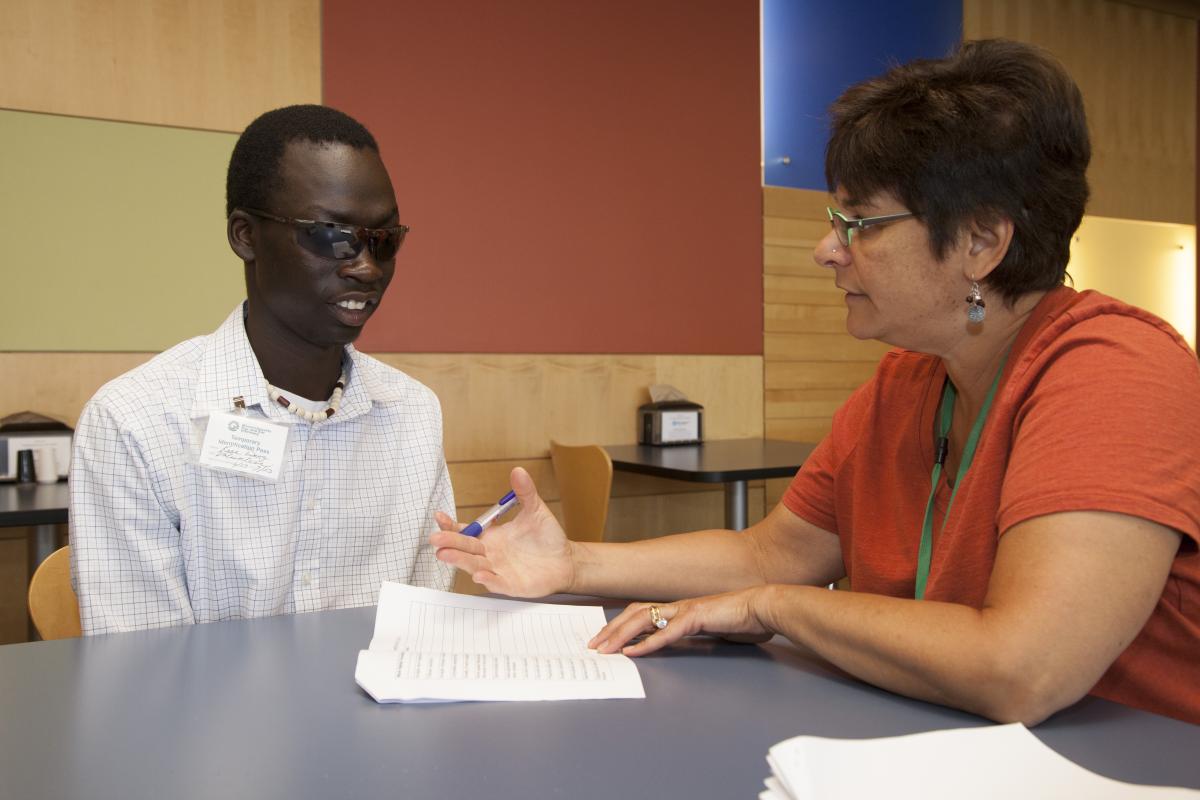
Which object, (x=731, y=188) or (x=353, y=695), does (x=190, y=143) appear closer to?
(x=731, y=188)

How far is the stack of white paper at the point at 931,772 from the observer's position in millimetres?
741

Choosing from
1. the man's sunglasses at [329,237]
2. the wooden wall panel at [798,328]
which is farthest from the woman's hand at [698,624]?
the wooden wall panel at [798,328]

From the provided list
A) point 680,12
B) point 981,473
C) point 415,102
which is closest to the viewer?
point 981,473

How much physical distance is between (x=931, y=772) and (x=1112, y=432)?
42cm

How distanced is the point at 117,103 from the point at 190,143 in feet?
0.82

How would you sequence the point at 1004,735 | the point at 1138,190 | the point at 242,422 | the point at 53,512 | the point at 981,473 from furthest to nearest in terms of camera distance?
1. the point at 1138,190
2. the point at 53,512
3. the point at 242,422
4. the point at 981,473
5. the point at 1004,735

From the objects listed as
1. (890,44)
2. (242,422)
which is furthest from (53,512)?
(890,44)

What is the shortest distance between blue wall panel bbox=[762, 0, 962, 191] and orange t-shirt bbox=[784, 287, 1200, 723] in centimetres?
345

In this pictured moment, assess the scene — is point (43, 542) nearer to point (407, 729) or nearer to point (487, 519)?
point (487, 519)

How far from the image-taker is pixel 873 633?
39.9 inches

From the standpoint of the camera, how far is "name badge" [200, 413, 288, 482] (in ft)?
4.71

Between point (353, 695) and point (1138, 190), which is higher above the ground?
point (1138, 190)

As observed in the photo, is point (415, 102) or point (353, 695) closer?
point (353, 695)

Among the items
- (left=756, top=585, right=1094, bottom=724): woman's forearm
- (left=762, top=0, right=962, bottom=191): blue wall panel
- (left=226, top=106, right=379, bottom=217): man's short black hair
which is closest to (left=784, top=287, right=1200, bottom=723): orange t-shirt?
(left=756, top=585, right=1094, bottom=724): woman's forearm
